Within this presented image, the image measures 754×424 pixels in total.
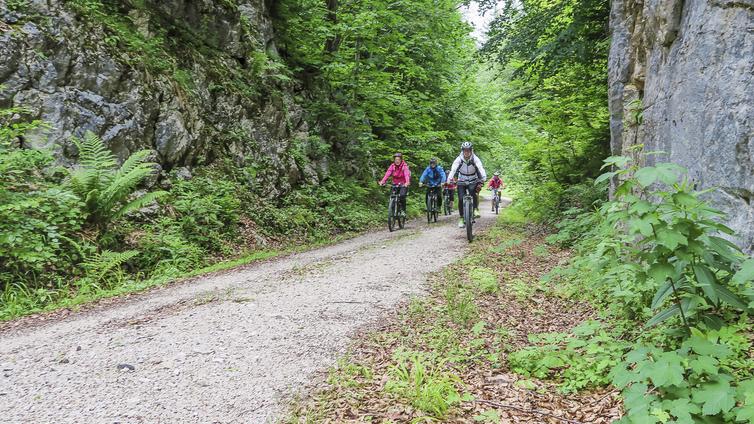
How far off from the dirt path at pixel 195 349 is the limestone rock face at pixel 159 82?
14.5 feet

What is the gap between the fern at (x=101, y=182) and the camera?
7.43m

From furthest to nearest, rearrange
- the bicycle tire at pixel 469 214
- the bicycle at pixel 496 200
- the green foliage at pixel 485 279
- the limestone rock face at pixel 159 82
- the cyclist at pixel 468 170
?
the bicycle at pixel 496 200 → the cyclist at pixel 468 170 → the bicycle tire at pixel 469 214 → the limestone rock face at pixel 159 82 → the green foliage at pixel 485 279

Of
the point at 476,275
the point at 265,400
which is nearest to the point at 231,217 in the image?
the point at 476,275

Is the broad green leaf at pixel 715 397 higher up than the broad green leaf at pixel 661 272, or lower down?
lower down

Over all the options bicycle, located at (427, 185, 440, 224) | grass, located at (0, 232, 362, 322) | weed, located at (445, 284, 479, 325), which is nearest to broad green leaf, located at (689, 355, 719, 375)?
weed, located at (445, 284, 479, 325)

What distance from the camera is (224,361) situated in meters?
3.99

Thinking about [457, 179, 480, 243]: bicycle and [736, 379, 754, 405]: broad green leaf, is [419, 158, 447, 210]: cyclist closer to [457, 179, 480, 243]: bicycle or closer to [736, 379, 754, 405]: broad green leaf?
[457, 179, 480, 243]: bicycle

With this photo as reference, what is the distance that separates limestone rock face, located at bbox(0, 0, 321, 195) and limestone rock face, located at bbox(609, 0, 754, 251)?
30.6 feet

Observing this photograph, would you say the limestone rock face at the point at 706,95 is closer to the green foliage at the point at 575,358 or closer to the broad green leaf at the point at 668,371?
the green foliage at the point at 575,358

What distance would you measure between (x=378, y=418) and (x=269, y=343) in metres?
1.65

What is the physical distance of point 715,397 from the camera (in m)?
2.48

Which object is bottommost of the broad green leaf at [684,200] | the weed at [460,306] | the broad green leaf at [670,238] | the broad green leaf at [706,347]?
the weed at [460,306]

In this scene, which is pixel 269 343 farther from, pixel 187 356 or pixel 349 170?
pixel 349 170

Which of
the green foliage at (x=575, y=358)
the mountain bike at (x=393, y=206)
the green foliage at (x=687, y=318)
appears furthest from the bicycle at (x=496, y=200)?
the green foliage at (x=687, y=318)
